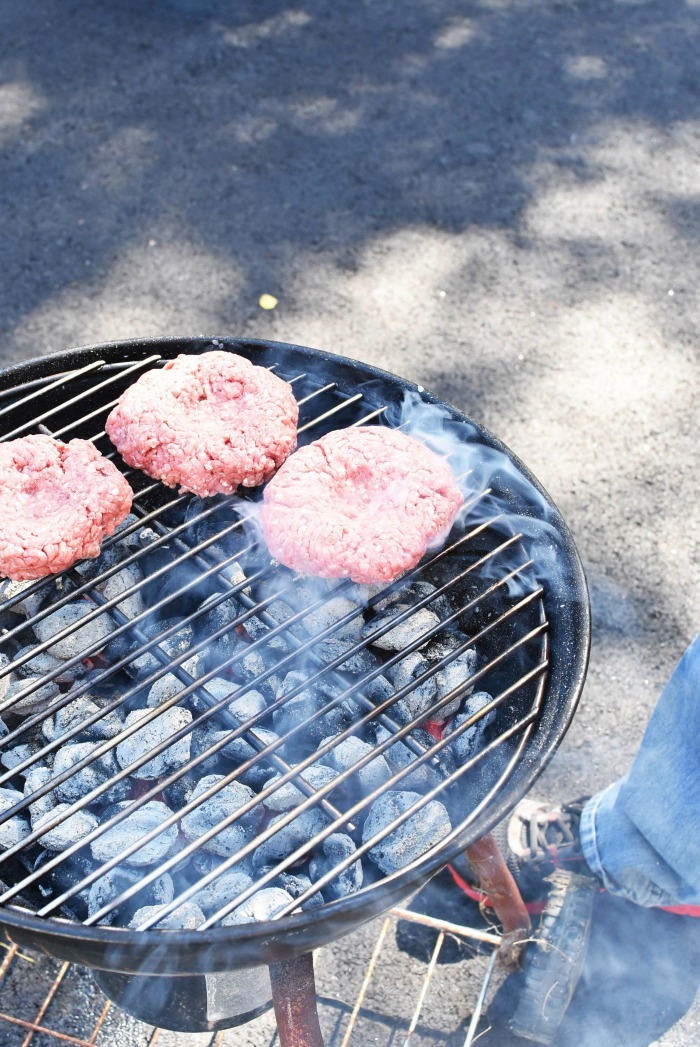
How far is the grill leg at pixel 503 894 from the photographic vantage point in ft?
7.01

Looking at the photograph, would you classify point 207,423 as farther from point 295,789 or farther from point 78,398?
point 295,789

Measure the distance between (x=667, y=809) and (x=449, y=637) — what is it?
79 centimetres

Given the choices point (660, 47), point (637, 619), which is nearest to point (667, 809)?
point (637, 619)

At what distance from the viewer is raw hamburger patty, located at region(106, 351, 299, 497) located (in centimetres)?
218

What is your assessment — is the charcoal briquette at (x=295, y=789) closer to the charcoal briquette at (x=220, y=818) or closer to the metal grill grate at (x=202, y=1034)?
the charcoal briquette at (x=220, y=818)

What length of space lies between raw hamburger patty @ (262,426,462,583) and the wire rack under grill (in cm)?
9

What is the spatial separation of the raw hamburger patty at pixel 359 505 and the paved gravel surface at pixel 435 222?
134 centimetres

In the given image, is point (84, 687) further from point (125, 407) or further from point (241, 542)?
point (125, 407)

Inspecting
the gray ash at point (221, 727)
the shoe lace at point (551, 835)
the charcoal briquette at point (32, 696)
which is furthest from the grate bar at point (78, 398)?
the shoe lace at point (551, 835)

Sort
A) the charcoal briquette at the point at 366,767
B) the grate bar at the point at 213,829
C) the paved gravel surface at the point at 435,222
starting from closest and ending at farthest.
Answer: the grate bar at the point at 213,829 < the charcoal briquette at the point at 366,767 < the paved gravel surface at the point at 435,222

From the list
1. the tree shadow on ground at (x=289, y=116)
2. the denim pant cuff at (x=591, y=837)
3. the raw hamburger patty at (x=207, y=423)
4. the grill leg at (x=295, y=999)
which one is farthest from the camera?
the tree shadow on ground at (x=289, y=116)

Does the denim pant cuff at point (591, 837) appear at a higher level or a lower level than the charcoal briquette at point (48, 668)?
lower

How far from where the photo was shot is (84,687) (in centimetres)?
183

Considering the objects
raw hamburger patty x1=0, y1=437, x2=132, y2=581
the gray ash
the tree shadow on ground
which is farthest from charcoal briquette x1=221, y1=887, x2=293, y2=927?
the tree shadow on ground
